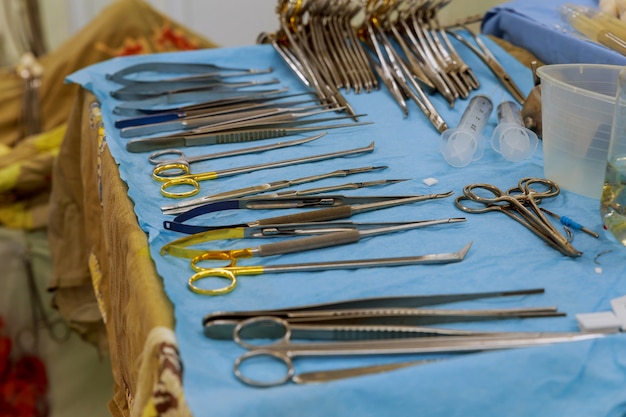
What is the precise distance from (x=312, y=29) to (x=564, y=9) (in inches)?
25.4

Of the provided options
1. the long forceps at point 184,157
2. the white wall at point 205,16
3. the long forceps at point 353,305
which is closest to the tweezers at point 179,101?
the long forceps at point 184,157

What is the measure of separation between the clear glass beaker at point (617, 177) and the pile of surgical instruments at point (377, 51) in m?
0.53

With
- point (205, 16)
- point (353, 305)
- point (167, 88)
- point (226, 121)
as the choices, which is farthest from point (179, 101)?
point (205, 16)

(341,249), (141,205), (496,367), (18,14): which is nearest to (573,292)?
(496,367)

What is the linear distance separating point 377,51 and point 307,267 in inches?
37.1

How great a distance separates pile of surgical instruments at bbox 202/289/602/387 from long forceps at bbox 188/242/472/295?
0.10 m

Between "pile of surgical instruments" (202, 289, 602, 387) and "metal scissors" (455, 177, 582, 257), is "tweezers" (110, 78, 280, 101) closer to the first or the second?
"metal scissors" (455, 177, 582, 257)

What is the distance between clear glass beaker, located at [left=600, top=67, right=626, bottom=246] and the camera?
958mm

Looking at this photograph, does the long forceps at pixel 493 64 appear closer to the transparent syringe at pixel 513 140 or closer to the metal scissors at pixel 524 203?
the transparent syringe at pixel 513 140

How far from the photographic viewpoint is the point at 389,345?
766mm

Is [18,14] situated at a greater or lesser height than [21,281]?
greater

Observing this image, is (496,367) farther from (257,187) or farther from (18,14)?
(18,14)

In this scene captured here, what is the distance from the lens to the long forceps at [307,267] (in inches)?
34.7

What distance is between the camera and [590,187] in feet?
3.68
